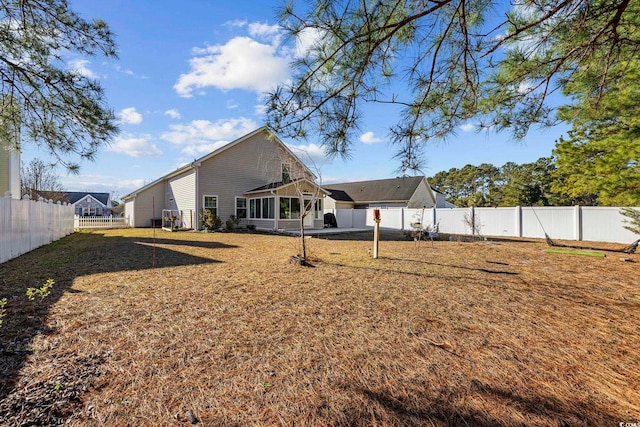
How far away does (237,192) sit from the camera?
18.4 m

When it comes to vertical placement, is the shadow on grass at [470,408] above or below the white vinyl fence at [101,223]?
below

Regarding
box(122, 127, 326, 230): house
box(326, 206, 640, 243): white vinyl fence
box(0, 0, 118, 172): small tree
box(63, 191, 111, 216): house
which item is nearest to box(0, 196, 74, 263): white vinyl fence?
box(0, 0, 118, 172): small tree

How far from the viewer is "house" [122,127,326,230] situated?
16.9m

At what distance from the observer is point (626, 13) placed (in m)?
3.44

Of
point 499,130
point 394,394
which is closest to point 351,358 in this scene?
point 394,394

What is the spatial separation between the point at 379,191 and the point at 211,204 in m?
14.9

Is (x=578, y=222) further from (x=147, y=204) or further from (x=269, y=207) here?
(x=147, y=204)

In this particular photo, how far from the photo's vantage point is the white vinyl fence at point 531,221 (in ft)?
38.3

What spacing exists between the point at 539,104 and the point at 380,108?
7.82 ft

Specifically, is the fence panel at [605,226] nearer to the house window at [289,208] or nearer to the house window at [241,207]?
the house window at [289,208]

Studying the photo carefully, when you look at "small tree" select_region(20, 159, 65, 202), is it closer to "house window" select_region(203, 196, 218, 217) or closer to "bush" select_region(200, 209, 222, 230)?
"house window" select_region(203, 196, 218, 217)

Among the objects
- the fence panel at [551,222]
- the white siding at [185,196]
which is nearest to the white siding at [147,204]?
the white siding at [185,196]

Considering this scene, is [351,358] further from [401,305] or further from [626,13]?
[626,13]

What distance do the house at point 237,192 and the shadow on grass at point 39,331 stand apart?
30.8ft
